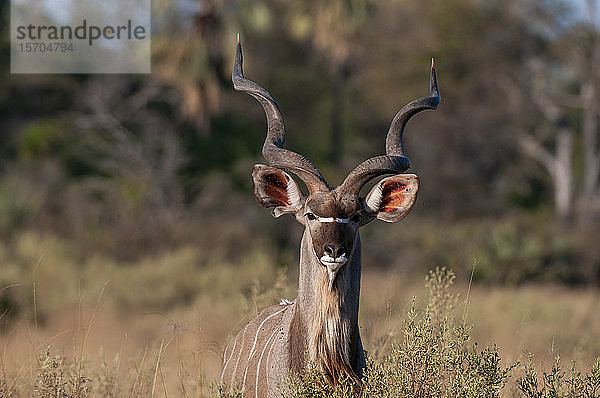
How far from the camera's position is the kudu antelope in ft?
13.9

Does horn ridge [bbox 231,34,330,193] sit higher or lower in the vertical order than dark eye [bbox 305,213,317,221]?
higher

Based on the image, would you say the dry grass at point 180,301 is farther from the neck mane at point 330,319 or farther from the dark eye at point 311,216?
the dark eye at point 311,216

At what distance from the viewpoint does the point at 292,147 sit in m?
29.3

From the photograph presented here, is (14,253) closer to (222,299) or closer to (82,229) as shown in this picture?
(82,229)

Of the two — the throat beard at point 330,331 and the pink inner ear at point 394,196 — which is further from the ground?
the pink inner ear at point 394,196

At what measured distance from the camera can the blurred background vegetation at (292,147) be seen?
15.3 meters

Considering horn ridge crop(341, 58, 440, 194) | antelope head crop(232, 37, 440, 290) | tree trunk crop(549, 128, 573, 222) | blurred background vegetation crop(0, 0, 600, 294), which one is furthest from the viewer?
tree trunk crop(549, 128, 573, 222)

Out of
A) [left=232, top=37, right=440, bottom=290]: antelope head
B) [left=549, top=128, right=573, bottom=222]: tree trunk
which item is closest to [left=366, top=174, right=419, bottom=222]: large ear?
[left=232, top=37, right=440, bottom=290]: antelope head

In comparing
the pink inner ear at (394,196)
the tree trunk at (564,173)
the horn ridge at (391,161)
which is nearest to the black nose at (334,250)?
the horn ridge at (391,161)

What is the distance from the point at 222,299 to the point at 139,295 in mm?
1683

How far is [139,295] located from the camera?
46.1ft

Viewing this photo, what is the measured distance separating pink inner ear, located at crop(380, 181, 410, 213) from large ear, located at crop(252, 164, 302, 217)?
454 mm
